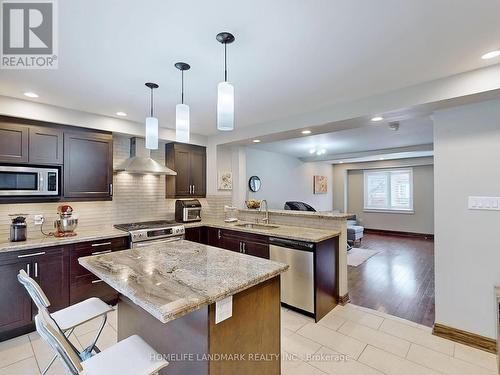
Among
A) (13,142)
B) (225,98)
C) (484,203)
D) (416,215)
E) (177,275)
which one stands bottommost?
(416,215)

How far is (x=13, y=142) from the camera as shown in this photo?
276 centimetres

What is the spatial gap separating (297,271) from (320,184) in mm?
6283

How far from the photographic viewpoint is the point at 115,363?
4.20 feet

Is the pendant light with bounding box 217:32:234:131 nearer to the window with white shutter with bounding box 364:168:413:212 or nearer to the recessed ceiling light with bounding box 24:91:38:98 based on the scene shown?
the recessed ceiling light with bounding box 24:91:38:98

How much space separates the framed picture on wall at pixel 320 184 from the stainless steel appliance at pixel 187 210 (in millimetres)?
5343

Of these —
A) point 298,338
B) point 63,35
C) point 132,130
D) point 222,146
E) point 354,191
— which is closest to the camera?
point 63,35

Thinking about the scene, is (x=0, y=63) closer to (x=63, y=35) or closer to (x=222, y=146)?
(x=63, y=35)

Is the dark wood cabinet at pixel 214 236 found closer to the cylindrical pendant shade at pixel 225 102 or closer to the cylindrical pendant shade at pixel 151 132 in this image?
the cylindrical pendant shade at pixel 151 132

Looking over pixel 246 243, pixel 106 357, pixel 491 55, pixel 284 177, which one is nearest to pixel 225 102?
pixel 106 357

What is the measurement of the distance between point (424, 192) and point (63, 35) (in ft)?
29.0

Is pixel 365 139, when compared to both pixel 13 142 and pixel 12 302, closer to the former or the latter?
pixel 13 142

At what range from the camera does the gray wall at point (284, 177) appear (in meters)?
6.57

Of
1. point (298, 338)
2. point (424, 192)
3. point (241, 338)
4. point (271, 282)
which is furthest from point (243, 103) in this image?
point (424, 192)

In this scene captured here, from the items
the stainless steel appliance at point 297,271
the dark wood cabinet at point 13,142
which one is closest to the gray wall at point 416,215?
the stainless steel appliance at point 297,271
